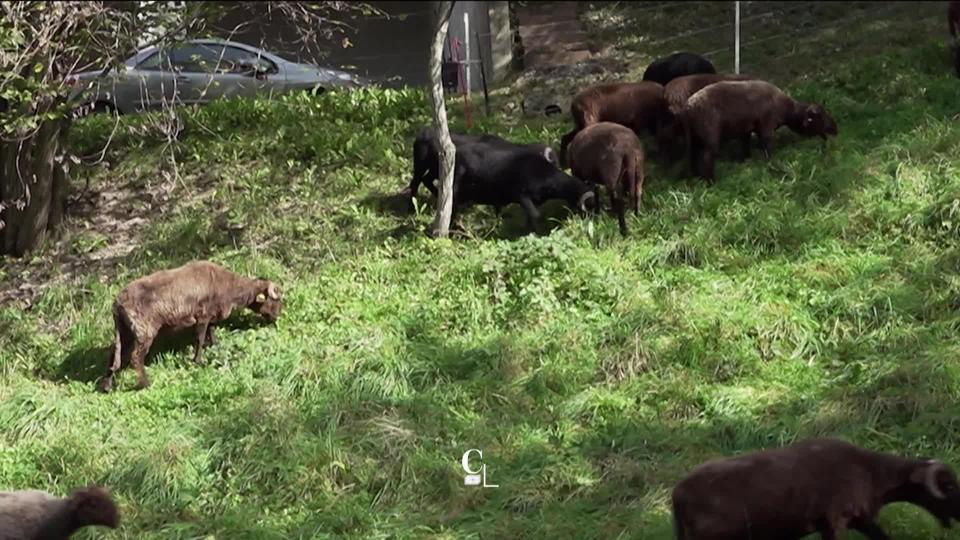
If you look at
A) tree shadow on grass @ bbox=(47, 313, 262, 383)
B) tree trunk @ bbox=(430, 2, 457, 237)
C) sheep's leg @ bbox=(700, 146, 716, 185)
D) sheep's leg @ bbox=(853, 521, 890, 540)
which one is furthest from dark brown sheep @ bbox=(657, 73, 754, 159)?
sheep's leg @ bbox=(853, 521, 890, 540)

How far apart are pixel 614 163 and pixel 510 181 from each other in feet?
3.85

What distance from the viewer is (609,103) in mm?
14016

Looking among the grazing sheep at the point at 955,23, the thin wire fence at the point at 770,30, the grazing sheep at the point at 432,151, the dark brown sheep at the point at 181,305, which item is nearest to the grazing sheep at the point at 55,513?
the dark brown sheep at the point at 181,305

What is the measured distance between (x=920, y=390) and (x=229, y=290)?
631cm

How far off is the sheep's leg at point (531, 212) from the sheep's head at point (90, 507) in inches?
225

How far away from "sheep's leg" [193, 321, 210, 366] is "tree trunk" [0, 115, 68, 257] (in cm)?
401

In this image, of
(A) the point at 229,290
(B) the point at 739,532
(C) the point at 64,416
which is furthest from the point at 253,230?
(B) the point at 739,532

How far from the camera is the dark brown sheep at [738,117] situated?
1308 centimetres

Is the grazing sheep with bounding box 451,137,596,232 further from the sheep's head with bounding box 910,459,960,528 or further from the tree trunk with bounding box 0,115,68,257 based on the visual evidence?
the sheep's head with bounding box 910,459,960,528

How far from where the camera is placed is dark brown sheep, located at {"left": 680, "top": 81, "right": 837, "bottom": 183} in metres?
13.1

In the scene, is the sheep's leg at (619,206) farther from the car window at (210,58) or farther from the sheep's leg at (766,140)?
the car window at (210,58)

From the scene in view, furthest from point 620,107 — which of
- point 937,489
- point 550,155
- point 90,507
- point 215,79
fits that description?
point 90,507

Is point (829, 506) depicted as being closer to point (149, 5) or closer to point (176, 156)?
point (149, 5)

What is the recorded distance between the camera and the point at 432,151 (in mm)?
13492
